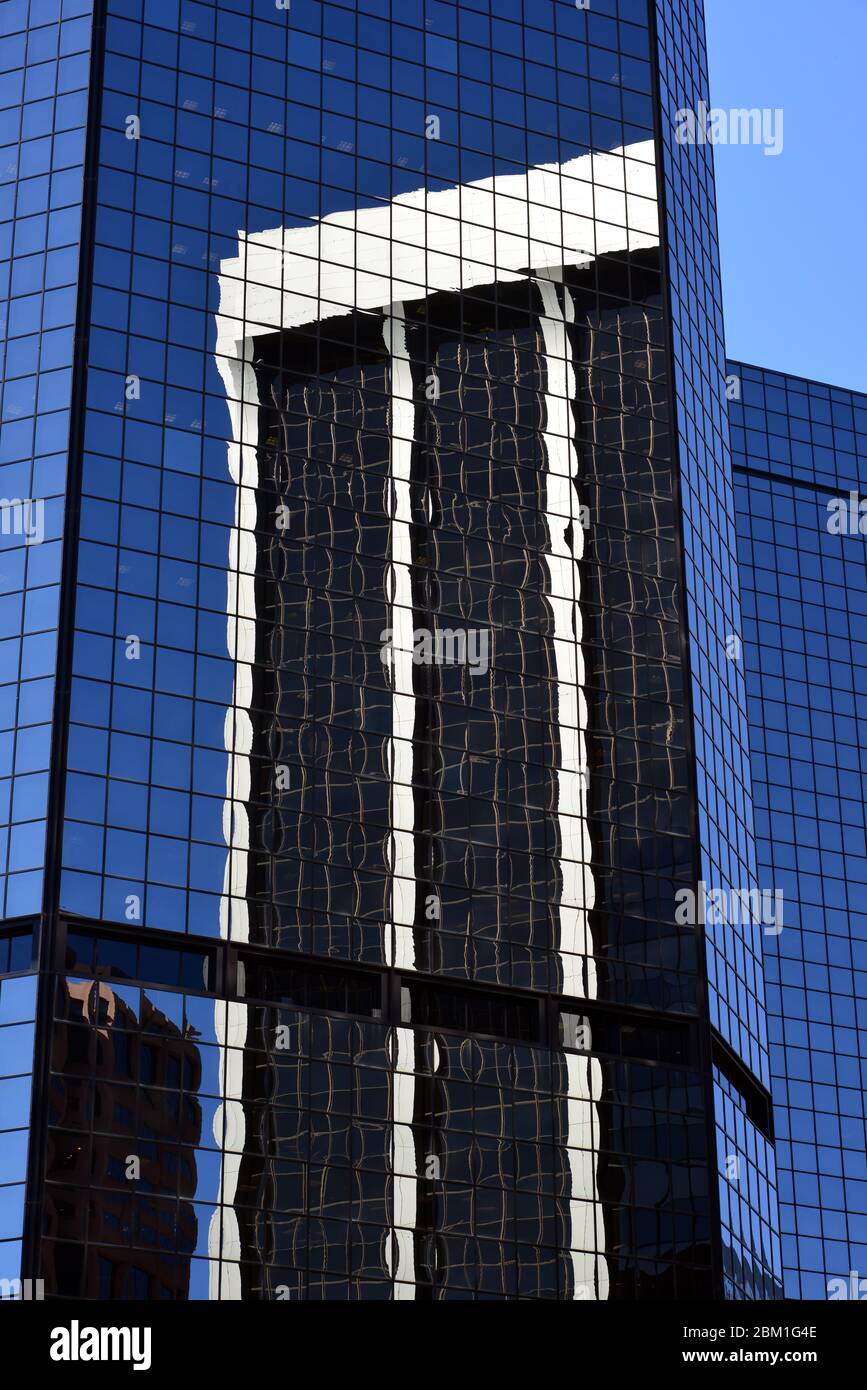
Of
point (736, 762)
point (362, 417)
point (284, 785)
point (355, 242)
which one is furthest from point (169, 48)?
point (736, 762)

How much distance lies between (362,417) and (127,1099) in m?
36.0

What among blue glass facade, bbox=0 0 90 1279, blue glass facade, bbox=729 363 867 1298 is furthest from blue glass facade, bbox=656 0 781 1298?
blue glass facade, bbox=0 0 90 1279

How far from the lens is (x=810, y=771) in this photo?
14662 cm

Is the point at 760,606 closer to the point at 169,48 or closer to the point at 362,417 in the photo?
the point at 362,417

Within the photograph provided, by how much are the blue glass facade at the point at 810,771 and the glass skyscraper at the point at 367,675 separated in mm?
22224

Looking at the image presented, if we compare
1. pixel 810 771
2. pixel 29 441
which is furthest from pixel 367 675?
pixel 810 771

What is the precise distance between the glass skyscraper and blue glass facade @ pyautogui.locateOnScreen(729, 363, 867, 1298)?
72.9ft

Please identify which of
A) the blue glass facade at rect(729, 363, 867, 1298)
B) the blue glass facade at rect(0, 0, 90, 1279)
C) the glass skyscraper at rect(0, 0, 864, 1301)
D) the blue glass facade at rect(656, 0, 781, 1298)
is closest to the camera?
the blue glass facade at rect(0, 0, 90, 1279)

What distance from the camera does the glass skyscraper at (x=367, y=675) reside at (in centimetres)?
9094

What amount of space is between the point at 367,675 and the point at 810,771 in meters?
52.8

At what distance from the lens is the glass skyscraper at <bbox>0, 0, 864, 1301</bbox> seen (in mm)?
90938

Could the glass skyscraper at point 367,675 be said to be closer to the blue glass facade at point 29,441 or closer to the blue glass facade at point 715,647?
the blue glass facade at point 29,441

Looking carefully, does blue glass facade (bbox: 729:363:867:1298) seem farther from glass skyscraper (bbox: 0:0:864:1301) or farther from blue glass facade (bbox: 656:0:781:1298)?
glass skyscraper (bbox: 0:0:864:1301)

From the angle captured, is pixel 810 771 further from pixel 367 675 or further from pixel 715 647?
pixel 367 675
